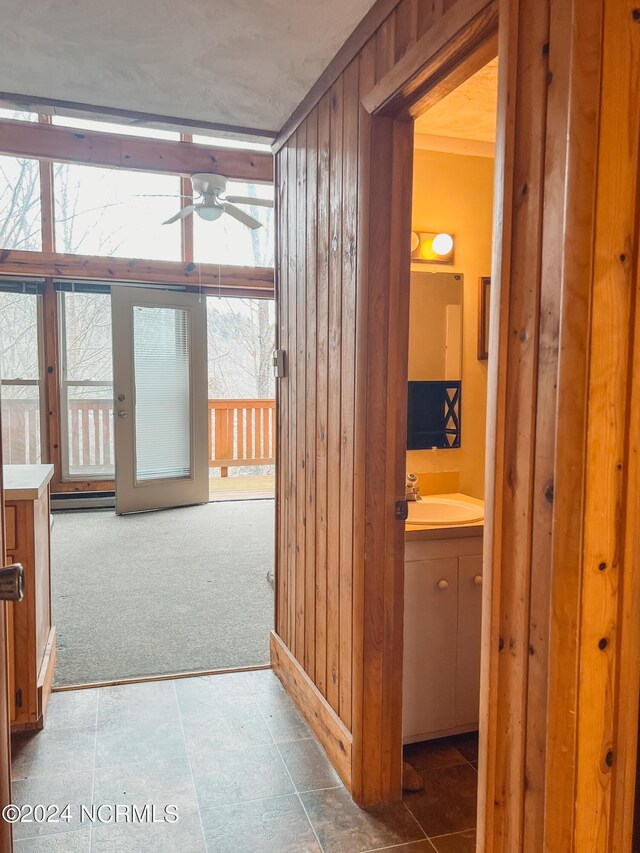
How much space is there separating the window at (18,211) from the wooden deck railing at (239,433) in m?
2.56

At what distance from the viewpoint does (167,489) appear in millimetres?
5988

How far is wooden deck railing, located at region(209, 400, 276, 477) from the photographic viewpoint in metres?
7.50

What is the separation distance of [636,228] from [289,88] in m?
1.61

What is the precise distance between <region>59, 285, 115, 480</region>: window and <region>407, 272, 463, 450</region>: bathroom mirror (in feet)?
14.7

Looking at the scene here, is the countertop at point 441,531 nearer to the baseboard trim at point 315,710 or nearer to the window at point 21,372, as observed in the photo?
the baseboard trim at point 315,710

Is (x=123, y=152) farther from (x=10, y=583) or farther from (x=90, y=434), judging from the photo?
(x=10, y=583)

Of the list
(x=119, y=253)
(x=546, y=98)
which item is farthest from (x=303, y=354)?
(x=119, y=253)

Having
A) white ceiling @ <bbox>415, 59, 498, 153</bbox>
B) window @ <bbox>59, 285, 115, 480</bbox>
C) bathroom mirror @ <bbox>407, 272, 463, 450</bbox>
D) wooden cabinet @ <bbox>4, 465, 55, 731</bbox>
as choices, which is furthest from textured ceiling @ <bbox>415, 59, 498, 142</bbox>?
window @ <bbox>59, 285, 115, 480</bbox>

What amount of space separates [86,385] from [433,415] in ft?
15.1

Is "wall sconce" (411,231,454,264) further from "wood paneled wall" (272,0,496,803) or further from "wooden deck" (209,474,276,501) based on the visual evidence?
"wooden deck" (209,474,276,501)

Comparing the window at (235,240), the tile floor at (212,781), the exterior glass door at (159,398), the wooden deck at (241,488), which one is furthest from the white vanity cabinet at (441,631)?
the window at (235,240)

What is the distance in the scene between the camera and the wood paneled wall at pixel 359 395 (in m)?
1.79

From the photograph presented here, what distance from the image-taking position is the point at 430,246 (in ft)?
8.27
